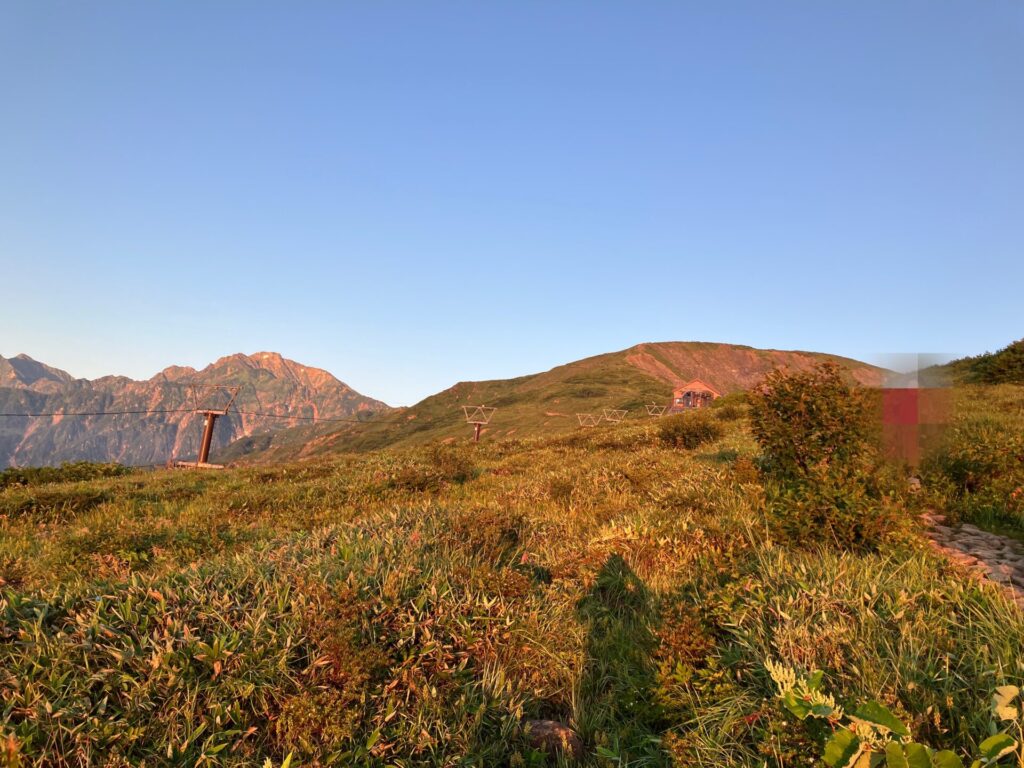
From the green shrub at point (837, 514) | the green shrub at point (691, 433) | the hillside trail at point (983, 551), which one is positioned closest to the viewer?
the hillside trail at point (983, 551)

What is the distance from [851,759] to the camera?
8.11 feet

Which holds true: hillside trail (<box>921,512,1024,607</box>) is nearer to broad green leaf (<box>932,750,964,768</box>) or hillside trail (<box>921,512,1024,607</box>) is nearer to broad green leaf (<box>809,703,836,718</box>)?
broad green leaf (<box>809,703,836,718</box>)

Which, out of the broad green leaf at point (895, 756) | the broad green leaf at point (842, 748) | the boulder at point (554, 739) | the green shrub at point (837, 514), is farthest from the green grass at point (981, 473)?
the boulder at point (554, 739)

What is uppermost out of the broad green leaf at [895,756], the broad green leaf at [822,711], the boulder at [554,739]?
the broad green leaf at [895,756]

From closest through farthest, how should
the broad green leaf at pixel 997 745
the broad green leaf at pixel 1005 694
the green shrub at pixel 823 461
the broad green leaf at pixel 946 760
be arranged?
the broad green leaf at pixel 946 760 < the broad green leaf at pixel 997 745 < the broad green leaf at pixel 1005 694 < the green shrub at pixel 823 461

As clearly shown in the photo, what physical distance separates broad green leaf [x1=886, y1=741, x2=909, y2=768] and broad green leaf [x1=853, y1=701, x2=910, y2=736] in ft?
0.24

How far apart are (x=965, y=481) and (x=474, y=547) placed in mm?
7990

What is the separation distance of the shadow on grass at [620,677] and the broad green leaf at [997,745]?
1.79m

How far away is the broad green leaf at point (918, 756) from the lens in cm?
226

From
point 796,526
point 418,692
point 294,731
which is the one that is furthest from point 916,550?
point 294,731

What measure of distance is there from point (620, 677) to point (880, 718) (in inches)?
94.5

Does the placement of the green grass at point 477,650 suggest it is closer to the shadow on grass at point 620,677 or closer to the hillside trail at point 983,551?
the shadow on grass at point 620,677

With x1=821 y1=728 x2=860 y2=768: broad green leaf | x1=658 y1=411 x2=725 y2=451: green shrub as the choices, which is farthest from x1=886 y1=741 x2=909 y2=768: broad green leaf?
x1=658 y1=411 x2=725 y2=451: green shrub

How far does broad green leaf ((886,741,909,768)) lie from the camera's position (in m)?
2.28
